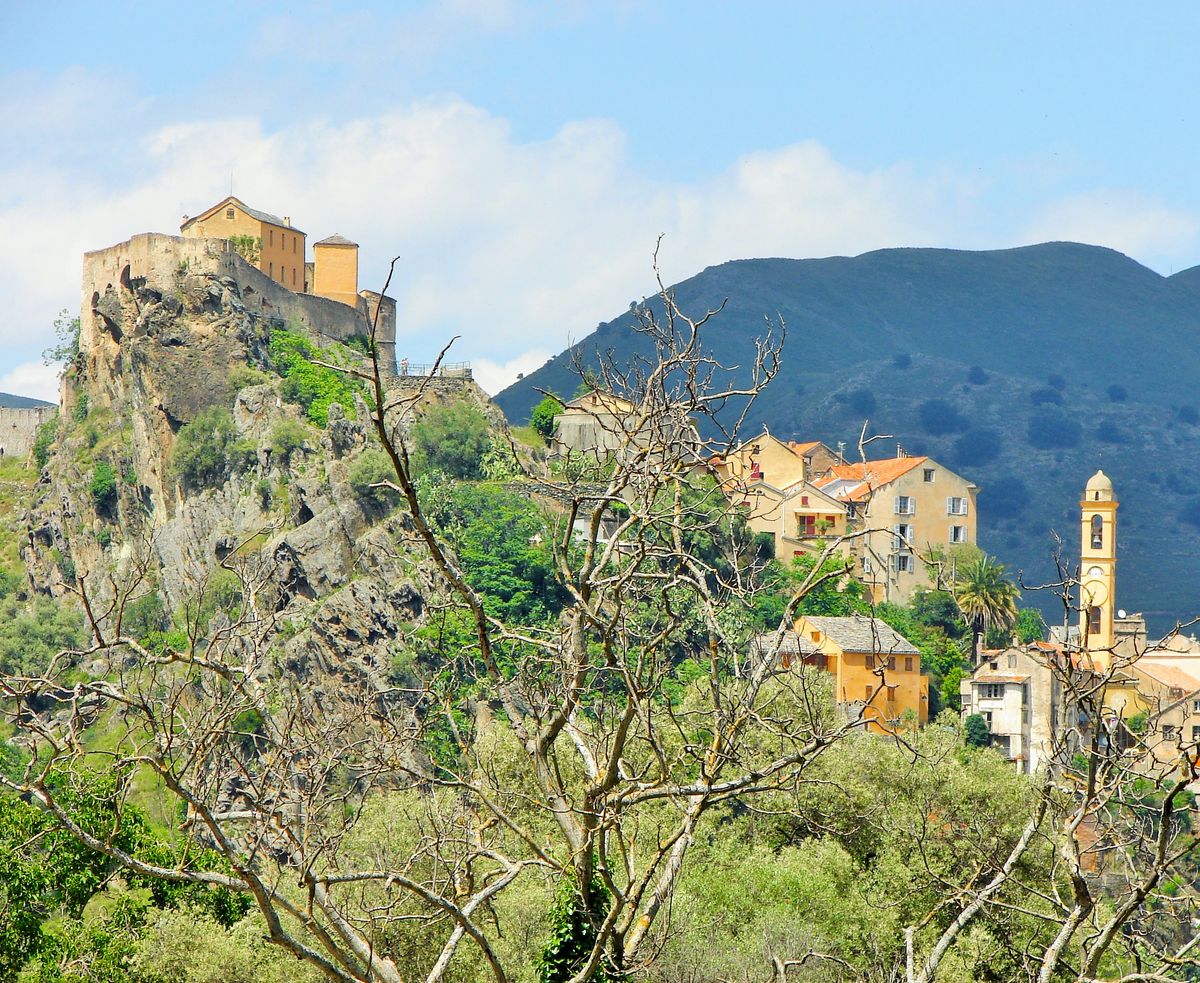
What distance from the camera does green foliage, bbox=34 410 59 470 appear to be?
89438 millimetres

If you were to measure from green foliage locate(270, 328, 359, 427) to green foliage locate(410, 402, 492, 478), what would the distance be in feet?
12.3

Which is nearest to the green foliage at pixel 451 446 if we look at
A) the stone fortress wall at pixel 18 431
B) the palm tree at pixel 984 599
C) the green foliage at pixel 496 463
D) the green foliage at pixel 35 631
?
the green foliage at pixel 496 463

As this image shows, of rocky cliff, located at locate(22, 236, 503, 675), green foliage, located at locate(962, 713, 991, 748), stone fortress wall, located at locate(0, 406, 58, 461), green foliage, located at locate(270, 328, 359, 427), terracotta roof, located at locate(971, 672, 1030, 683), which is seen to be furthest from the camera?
stone fortress wall, located at locate(0, 406, 58, 461)

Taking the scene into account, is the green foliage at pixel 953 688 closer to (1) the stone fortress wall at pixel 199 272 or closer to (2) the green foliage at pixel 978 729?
(2) the green foliage at pixel 978 729

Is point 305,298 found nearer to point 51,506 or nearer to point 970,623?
point 51,506

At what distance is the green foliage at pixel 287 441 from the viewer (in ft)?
245

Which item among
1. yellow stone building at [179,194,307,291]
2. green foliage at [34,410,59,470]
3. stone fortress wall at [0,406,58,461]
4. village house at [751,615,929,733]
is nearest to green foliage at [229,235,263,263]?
yellow stone building at [179,194,307,291]

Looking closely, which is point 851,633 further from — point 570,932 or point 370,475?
point 570,932

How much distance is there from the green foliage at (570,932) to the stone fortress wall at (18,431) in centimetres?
8622

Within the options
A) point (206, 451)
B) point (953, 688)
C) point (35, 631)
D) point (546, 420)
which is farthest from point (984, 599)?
point (35, 631)

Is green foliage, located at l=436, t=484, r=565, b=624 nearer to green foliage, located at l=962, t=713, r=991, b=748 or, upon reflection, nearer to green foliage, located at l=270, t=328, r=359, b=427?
green foliage, located at l=270, t=328, r=359, b=427

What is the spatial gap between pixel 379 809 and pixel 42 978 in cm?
1312

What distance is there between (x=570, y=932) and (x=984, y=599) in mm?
62158

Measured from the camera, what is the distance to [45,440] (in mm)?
90250
